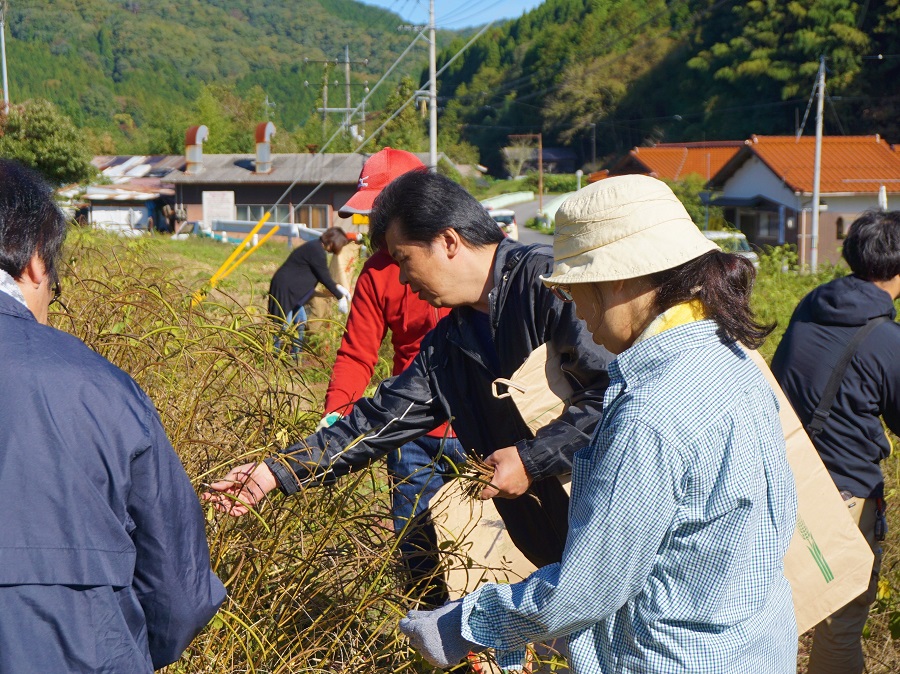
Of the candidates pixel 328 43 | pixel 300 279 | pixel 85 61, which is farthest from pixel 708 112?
pixel 328 43

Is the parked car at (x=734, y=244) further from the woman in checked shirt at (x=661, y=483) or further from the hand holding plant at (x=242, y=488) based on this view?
the hand holding plant at (x=242, y=488)

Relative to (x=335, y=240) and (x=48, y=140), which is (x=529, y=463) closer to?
(x=335, y=240)

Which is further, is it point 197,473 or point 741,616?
point 197,473

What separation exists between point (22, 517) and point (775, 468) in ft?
3.40

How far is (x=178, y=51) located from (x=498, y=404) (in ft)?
425

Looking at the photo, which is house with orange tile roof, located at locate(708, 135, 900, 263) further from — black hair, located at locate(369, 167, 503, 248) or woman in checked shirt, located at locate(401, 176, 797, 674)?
woman in checked shirt, located at locate(401, 176, 797, 674)

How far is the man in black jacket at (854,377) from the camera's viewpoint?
2557 mm

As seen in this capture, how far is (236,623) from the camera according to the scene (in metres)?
1.90

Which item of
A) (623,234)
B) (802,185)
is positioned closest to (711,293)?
(623,234)

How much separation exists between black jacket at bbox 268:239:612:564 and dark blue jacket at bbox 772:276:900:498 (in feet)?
3.04

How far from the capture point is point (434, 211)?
2.23 m

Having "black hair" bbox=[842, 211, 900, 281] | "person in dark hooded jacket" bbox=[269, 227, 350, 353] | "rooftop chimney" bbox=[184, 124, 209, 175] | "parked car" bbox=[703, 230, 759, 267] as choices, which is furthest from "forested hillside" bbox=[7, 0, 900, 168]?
"black hair" bbox=[842, 211, 900, 281]

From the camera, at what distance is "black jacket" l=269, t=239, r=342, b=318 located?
6.79 metres

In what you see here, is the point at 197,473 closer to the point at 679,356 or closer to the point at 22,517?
the point at 22,517
